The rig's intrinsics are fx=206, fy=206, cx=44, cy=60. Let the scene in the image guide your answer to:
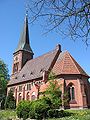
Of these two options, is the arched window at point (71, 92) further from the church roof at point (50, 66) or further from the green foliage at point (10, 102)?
the green foliage at point (10, 102)

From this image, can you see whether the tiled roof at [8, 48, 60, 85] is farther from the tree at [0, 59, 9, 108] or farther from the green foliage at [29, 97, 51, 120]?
the green foliage at [29, 97, 51, 120]

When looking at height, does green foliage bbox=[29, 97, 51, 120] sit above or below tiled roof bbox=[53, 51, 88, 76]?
below

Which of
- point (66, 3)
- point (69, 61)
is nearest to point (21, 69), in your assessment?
point (69, 61)

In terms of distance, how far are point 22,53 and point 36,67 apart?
8.42m

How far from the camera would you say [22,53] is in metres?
56.6

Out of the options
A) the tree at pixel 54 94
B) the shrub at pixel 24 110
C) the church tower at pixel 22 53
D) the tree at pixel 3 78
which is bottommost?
the shrub at pixel 24 110

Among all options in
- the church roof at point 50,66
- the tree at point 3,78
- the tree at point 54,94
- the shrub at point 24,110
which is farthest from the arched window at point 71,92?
the tree at point 3,78

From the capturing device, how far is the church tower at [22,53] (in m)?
56.9

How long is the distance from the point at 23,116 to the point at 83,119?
32.4ft

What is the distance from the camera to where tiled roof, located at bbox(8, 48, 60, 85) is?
45.8 metres

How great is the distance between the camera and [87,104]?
38250 mm

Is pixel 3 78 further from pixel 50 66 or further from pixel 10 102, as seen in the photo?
pixel 50 66

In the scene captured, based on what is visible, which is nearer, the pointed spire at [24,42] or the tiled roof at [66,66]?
the tiled roof at [66,66]

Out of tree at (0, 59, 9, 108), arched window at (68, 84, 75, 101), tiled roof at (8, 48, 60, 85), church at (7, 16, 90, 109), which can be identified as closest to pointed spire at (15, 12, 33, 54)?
church at (7, 16, 90, 109)
